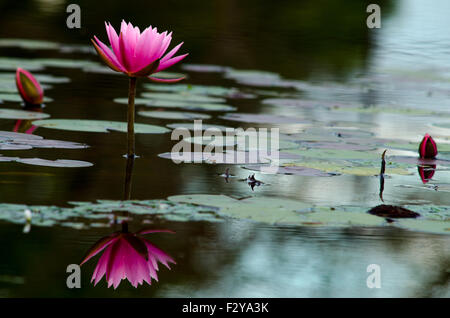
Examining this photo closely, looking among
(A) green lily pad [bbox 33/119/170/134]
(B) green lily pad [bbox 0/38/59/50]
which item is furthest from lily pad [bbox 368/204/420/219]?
(B) green lily pad [bbox 0/38/59/50]

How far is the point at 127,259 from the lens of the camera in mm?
1550

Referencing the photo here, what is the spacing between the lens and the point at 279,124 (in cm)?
366

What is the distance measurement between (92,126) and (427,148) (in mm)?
1343

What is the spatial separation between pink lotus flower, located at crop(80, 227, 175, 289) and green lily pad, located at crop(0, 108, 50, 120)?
1.72 meters

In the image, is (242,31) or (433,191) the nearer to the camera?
(433,191)

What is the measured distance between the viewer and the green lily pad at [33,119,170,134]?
3.00 metres

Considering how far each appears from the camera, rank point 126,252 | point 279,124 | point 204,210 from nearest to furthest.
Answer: point 126,252
point 204,210
point 279,124

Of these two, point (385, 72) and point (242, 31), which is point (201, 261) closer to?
point (385, 72)

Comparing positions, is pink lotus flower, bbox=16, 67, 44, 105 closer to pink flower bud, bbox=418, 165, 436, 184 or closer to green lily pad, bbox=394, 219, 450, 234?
pink flower bud, bbox=418, 165, 436, 184

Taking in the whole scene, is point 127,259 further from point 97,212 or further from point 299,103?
point 299,103

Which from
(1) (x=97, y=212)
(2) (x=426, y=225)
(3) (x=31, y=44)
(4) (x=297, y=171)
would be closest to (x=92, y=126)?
(4) (x=297, y=171)

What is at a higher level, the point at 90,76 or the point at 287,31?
the point at 287,31
